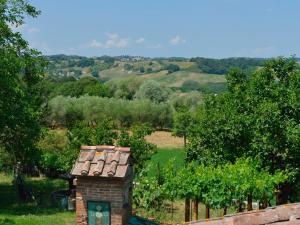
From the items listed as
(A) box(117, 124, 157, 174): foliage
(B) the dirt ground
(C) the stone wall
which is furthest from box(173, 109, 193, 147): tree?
(C) the stone wall

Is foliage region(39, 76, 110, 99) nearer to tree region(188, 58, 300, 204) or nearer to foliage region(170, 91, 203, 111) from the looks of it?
foliage region(170, 91, 203, 111)

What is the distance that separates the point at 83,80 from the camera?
99750 mm

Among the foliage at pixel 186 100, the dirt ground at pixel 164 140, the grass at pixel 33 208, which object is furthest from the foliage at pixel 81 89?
the grass at pixel 33 208

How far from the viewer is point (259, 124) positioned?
19.5 m

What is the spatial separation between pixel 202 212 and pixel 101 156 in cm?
1636

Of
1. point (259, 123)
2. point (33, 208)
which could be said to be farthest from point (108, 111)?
point (259, 123)

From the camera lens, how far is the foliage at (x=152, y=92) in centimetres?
8912

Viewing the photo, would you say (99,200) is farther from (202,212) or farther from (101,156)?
(202,212)

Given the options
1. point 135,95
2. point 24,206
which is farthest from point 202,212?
point 135,95

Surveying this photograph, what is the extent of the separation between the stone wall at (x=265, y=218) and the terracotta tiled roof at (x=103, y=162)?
143 inches

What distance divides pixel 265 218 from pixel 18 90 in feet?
63.0

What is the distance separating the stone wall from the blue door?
12.3 ft

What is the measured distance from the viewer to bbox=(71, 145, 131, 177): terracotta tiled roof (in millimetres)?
9445

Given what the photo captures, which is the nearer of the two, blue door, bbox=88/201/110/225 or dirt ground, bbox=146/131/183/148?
blue door, bbox=88/201/110/225
